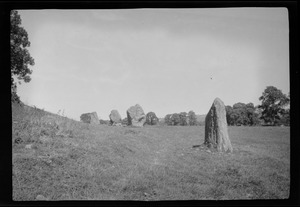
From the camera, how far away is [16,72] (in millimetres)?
10250

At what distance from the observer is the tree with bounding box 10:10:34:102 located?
9398 millimetres

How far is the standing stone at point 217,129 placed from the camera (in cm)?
1148

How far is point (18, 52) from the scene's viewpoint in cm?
1031

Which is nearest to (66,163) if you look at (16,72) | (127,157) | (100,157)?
(100,157)

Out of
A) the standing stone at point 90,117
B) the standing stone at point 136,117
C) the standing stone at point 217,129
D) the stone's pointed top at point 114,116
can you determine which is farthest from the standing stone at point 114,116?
the standing stone at point 217,129

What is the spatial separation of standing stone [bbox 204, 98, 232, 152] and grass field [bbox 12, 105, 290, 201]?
0.50 meters

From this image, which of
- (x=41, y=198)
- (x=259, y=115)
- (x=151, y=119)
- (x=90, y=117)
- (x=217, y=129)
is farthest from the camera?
(x=151, y=119)

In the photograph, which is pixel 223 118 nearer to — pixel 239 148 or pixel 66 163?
pixel 239 148

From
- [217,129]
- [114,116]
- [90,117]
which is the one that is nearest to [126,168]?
[217,129]

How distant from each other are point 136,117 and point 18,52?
12.1 metres

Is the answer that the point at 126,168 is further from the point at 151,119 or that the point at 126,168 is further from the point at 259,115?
the point at 259,115

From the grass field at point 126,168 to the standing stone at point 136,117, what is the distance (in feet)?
29.5
